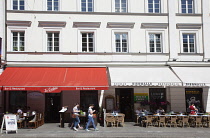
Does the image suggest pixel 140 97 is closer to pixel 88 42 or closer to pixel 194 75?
pixel 194 75

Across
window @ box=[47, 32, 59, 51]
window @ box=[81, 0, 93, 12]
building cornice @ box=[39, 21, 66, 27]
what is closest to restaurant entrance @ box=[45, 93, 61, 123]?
window @ box=[47, 32, 59, 51]

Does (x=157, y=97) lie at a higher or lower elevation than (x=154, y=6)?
lower

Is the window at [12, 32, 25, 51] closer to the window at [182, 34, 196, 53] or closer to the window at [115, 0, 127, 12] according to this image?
the window at [115, 0, 127, 12]

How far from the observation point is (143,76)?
15.2 metres

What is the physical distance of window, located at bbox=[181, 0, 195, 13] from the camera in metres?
17.5

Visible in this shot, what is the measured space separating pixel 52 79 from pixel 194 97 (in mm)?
10149

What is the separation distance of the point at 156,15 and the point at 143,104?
21.2 feet

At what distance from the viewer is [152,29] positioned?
55.3ft

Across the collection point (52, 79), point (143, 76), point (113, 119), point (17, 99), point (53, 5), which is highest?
point (53, 5)

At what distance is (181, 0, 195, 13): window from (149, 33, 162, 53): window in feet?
9.07

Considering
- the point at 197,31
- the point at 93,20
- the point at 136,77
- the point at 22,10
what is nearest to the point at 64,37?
the point at 93,20

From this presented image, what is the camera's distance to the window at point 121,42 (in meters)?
16.9

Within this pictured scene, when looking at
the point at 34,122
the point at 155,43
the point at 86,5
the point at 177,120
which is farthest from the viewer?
the point at 155,43

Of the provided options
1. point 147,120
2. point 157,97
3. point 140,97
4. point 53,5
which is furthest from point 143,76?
point 53,5
